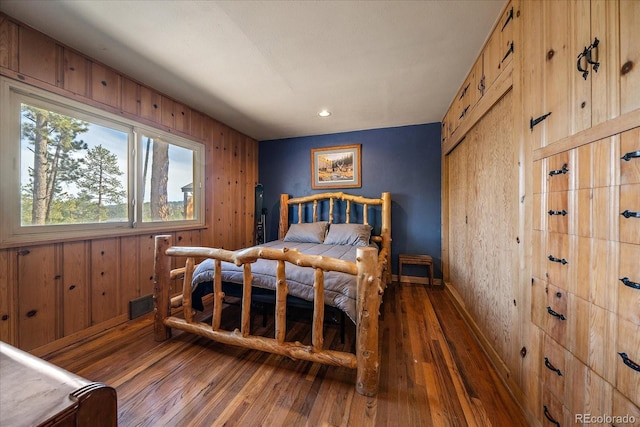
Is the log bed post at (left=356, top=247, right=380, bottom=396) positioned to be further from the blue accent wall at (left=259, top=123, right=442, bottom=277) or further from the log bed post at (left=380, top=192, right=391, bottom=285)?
the blue accent wall at (left=259, top=123, right=442, bottom=277)

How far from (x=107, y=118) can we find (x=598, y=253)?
130 inches

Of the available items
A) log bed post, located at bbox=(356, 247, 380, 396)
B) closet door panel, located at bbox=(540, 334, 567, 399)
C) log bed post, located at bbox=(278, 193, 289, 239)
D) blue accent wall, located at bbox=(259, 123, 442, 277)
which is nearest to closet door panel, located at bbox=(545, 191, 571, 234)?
closet door panel, located at bbox=(540, 334, 567, 399)

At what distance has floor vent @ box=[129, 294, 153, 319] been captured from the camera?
2.12 metres

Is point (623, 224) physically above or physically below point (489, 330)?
above

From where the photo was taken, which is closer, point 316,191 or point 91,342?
point 91,342

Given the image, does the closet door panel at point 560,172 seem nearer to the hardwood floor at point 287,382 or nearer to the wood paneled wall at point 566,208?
the wood paneled wall at point 566,208

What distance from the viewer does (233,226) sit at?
3461 millimetres

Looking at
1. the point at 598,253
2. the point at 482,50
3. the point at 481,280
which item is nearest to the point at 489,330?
the point at 481,280

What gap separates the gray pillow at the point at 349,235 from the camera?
2.84 metres

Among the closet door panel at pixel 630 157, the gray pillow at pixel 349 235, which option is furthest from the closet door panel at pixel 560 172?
the gray pillow at pixel 349 235

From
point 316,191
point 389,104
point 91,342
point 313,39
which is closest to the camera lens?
point 313,39

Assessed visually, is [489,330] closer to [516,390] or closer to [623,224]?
[516,390]

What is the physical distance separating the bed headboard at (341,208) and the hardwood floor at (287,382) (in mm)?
1452

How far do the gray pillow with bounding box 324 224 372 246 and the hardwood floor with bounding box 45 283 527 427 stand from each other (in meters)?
1.11
